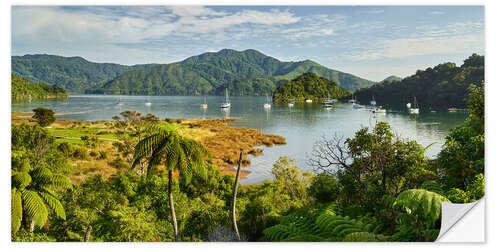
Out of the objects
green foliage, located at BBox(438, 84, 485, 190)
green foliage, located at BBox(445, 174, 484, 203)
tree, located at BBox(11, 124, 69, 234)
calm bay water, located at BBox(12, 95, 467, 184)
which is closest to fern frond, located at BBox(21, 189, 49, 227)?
tree, located at BBox(11, 124, 69, 234)

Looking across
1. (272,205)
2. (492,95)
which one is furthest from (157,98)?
(492,95)

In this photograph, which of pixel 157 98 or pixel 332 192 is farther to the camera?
pixel 157 98

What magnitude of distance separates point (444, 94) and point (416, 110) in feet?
3.48

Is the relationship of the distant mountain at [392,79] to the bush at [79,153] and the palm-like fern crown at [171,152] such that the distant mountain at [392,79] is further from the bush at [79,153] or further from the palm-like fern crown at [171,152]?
the bush at [79,153]

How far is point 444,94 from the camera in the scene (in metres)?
7.28

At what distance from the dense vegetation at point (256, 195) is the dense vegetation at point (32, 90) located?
73cm

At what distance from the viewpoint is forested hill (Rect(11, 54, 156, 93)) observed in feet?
18.4

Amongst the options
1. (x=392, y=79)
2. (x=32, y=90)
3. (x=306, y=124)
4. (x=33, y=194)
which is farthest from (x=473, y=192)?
(x=32, y=90)

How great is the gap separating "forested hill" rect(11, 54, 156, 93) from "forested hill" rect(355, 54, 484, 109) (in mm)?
6702

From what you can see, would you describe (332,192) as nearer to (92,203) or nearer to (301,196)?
(301,196)

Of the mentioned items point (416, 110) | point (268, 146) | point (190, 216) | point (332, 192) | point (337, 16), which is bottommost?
point (190, 216)

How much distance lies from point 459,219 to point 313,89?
11.5 meters

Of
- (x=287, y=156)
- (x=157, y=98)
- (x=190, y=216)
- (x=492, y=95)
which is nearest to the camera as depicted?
(x=492, y=95)

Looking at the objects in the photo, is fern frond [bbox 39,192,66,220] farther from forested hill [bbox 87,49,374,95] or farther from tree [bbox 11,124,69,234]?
forested hill [bbox 87,49,374,95]
